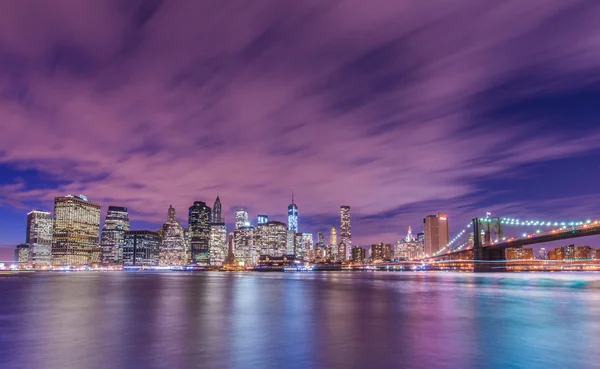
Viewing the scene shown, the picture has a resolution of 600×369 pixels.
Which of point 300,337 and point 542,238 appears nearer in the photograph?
point 300,337

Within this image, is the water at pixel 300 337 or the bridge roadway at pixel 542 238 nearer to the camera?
the water at pixel 300 337

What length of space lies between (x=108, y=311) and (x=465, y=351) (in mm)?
24236

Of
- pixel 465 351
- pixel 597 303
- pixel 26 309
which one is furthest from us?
pixel 597 303

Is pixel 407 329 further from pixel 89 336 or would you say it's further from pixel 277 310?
pixel 89 336

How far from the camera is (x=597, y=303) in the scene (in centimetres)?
3856

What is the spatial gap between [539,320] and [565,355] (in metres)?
11.1

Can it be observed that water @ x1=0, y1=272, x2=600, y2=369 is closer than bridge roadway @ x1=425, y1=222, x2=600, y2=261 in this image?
Yes

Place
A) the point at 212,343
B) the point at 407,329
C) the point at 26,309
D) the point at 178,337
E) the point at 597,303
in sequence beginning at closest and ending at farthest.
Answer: the point at 212,343, the point at 178,337, the point at 407,329, the point at 26,309, the point at 597,303

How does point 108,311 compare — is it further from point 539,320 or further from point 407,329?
point 539,320

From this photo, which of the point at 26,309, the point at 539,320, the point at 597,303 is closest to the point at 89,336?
the point at 26,309

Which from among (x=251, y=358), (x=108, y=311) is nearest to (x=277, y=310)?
(x=108, y=311)

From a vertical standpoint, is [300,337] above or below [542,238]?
below

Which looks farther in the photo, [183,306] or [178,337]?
[183,306]

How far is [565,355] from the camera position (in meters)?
17.6
